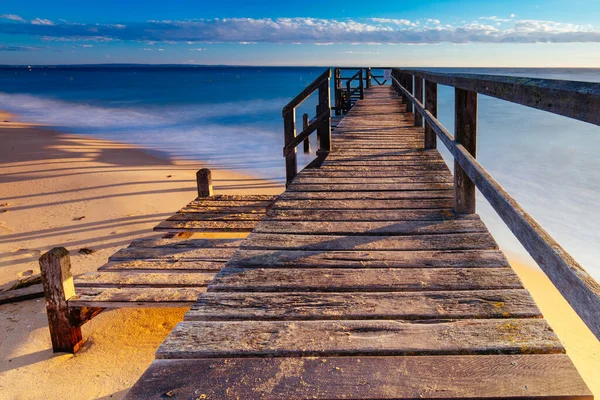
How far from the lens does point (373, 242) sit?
10.7ft

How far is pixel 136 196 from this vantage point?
10805 millimetres

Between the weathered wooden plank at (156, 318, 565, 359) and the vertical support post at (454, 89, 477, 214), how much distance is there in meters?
1.76

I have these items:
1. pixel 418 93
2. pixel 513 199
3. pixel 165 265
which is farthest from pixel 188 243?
pixel 418 93

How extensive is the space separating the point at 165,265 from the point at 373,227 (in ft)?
7.54

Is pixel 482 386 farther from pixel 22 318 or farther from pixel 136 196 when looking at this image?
pixel 136 196

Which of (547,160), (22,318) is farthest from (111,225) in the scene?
(547,160)

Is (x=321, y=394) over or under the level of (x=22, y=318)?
over

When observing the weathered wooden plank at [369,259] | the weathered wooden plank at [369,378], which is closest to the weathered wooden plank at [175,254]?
the weathered wooden plank at [369,259]

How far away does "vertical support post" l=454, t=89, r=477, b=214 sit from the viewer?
359 cm

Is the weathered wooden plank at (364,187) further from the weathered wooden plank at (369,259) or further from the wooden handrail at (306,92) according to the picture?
the weathered wooden plank at (369,259)

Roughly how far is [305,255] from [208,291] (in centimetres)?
74

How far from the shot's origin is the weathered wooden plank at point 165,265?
183 inches

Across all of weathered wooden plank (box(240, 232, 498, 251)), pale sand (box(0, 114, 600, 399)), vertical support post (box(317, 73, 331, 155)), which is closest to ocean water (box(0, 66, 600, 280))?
pale sand (box(0, 114, 600, 399))

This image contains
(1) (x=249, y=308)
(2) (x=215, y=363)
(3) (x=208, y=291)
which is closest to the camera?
(2) (x=215, y=363)
